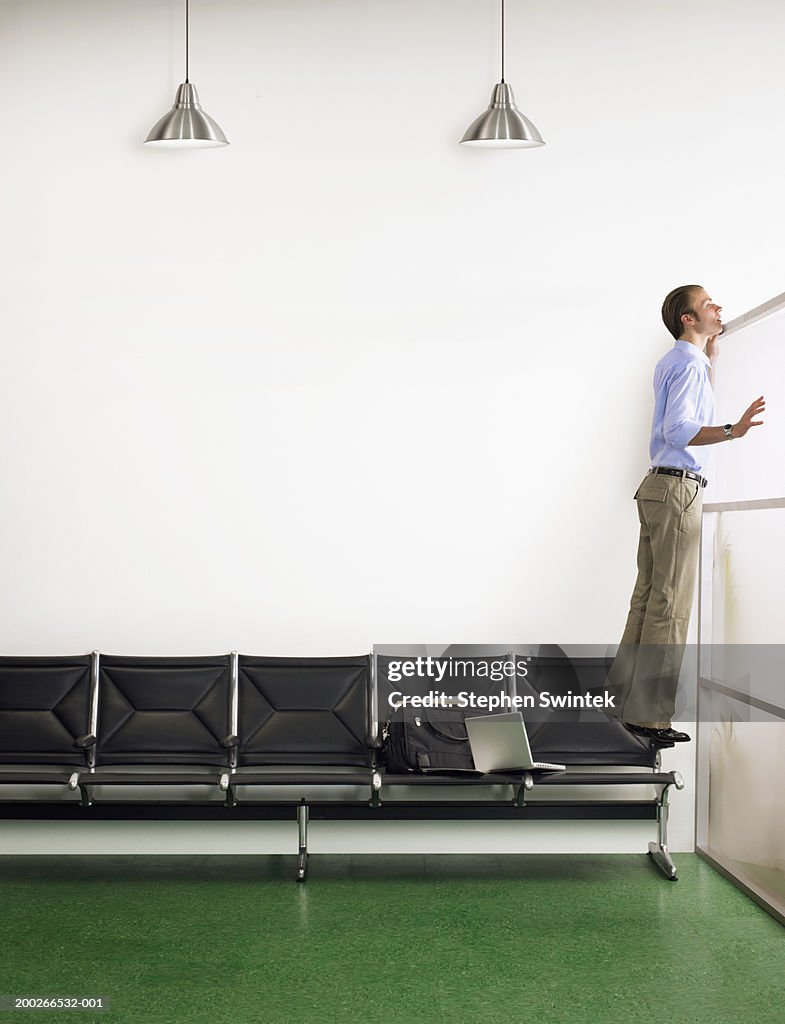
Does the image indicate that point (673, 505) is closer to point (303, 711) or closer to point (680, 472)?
point (680, 472)

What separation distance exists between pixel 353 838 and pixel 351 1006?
1841 millimetres

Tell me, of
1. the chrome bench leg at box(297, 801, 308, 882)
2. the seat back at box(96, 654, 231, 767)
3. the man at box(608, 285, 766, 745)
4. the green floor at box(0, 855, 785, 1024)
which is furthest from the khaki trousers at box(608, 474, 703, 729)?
the seat back at box(96, 654, 231, 767)

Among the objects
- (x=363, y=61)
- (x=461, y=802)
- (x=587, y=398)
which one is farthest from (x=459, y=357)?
(x=461, y=802)

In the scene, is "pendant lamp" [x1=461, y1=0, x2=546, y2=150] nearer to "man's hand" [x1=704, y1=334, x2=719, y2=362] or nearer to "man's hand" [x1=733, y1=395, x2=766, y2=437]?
"man's hand" [x1=704, y1=334, x2=719, y2=362]

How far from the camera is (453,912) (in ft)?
15.8

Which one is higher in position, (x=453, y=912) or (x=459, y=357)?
(x=459, y=357)

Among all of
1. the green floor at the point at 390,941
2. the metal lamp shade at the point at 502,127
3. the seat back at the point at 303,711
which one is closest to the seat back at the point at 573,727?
the green floor at the point at 390,941

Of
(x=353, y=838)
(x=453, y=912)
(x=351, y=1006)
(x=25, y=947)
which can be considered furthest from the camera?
(x=353, y=838)

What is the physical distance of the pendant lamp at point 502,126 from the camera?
5422 mm

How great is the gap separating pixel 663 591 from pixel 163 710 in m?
2.47

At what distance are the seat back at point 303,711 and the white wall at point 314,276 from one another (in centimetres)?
32

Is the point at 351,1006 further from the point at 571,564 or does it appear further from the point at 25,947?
the point at 571,564

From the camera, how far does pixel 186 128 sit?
5465 mm

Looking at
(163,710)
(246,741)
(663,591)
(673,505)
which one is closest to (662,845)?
(663,591)
